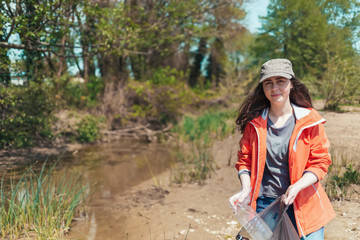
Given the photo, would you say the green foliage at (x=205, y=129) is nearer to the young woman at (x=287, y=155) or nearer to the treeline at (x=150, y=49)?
the treeline at (x=150, y=49)

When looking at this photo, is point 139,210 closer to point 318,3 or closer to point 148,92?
point 318,3

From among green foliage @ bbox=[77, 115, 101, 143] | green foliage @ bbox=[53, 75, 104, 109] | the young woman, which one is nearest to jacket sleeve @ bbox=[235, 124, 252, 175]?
the young woman

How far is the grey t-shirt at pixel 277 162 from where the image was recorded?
6.37ft

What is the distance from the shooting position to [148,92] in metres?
11.9

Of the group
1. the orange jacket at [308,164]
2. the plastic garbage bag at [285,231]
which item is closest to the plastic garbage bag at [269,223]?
the plastic garbage bag at [285,231]

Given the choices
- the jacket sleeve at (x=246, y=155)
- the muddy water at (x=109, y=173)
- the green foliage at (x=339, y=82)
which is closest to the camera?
the jacket sleeve at (x=246, y=155)

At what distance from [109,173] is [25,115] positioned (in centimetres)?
235

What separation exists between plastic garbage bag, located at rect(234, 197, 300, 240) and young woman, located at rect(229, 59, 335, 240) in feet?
0.26

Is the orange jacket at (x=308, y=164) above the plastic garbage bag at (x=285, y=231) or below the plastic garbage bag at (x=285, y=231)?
above

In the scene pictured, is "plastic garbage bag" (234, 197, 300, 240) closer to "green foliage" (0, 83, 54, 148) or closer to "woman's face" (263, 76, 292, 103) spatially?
"woman's face" (263, 76, 292, 103)

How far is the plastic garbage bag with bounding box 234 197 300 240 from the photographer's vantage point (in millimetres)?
1771

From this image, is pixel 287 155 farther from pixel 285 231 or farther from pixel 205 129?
pixel 205 129

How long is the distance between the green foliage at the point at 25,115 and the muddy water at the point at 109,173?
39.9 inches

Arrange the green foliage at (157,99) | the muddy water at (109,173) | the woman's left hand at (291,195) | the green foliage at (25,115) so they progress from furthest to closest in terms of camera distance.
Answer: the green foliage at (157,99) → the green foliage at (25,115) → the muddy water at (109,173) → the woman's left hand at (291,195)
